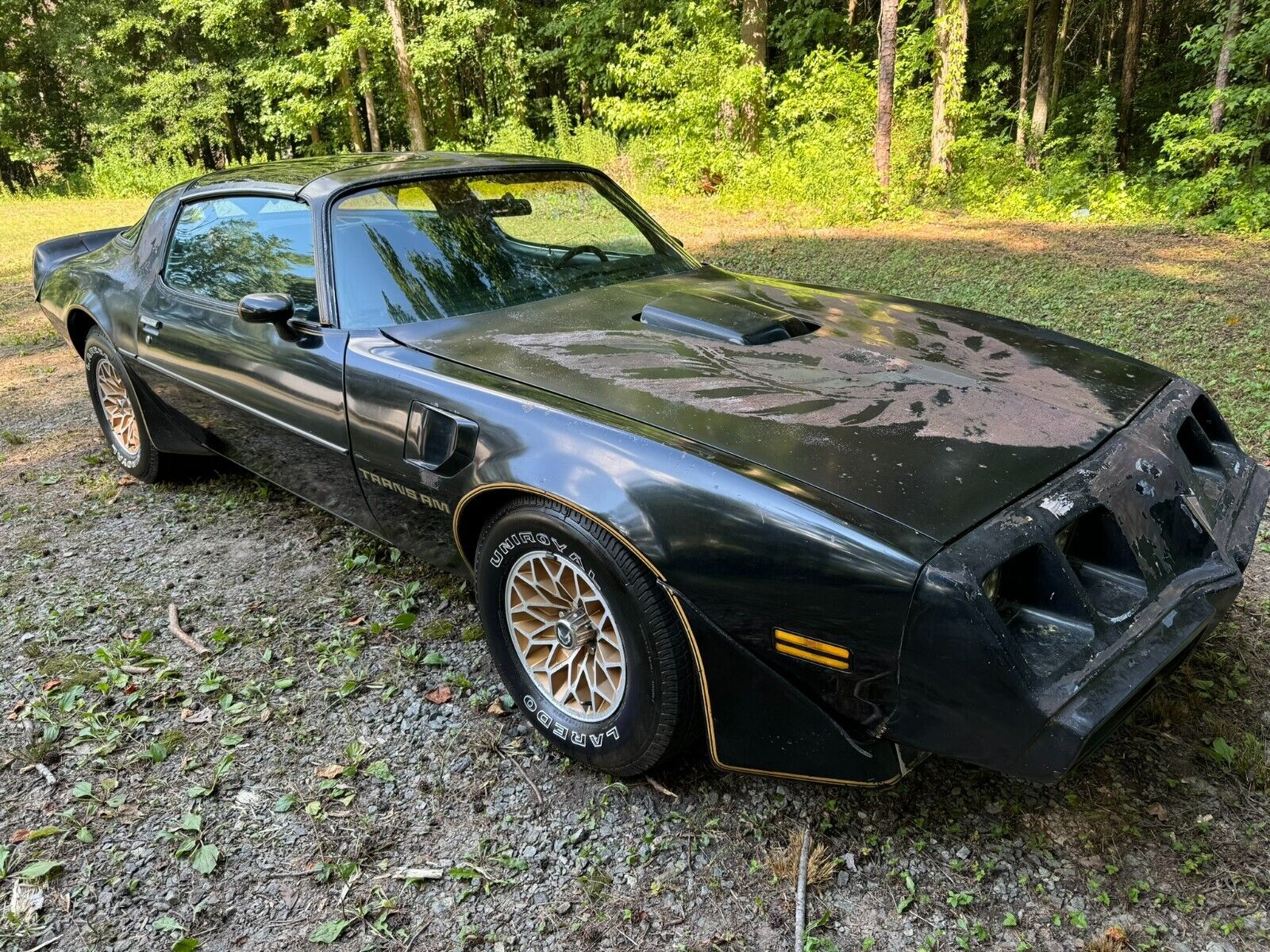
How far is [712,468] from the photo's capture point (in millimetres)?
1789

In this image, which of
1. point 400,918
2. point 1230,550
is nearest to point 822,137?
point 1230,550

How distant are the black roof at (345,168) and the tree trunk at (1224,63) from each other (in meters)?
9.38

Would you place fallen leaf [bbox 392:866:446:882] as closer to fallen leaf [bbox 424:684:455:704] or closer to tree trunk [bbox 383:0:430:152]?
fallen leaf [bbox 424:684:455:704]

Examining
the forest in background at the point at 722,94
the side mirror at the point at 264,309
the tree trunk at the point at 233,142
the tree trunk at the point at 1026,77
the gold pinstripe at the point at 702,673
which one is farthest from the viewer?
the tree trunk at the point at 233,142

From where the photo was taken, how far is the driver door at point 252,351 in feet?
8.91

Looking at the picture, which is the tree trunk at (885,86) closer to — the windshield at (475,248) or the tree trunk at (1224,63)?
the tree trunk at (1224,63)

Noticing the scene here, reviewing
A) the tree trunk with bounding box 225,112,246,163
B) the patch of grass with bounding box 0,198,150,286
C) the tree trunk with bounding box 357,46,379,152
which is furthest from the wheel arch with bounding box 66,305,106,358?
the tree trunk with bounding box 225,112,246,163

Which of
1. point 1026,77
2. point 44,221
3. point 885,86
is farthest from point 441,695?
point 1026,77

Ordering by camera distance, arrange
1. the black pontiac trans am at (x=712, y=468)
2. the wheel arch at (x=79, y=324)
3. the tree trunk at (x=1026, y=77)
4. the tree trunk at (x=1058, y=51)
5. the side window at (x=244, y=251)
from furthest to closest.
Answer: the tree trunk at (x=1058, y=51)
the tree trunk at (x=1026, y=77)
the wheel arch at (x=79, y=324)
the side window at (x=244, y=251)
the black pontiac trans am at (x=712, y=468)

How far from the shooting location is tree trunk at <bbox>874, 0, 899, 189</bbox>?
994 centimetres

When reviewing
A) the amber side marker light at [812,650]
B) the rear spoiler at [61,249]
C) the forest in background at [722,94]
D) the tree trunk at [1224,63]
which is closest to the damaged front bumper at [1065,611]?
the amber side marker light at [812,650]

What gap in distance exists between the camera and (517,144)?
57.8 ft

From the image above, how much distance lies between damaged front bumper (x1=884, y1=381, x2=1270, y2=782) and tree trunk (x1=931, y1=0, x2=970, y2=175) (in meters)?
11.0

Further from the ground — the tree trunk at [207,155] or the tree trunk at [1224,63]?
the tree trunk at [207,155]
